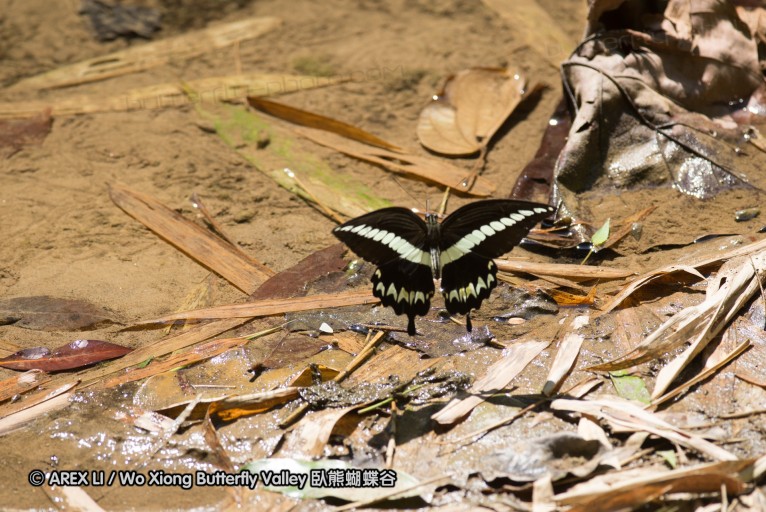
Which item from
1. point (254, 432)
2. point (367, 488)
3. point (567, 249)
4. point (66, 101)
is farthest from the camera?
point (66, 101)

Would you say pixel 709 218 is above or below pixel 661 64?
below

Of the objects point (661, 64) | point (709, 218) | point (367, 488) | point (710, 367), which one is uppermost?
point (661, 64)

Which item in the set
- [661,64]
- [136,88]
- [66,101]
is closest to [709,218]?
[661,64]

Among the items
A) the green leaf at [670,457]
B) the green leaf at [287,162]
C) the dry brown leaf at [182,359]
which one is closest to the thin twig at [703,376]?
the green leaf at [670,457]

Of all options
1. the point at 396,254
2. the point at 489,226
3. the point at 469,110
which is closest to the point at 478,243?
the point at 489,226

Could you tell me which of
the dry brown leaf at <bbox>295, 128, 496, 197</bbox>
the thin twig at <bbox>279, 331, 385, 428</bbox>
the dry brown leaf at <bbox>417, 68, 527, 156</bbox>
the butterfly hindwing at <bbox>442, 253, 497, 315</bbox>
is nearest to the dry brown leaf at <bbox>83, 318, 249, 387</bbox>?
the thin twig at <bbox>279, 331, 385, 428</bbox>

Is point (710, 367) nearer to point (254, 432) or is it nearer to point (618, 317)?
point (618, 317)
